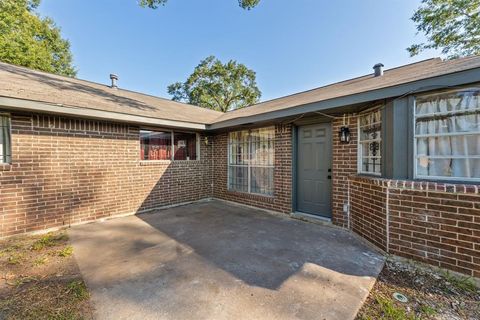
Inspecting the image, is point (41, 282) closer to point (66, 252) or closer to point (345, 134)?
point (66, 252)

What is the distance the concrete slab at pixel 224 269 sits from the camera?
204 cm

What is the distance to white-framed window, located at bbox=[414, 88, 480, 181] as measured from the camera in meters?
2.68

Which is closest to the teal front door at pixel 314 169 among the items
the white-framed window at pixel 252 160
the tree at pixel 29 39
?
the white-framed window at pixel 252 160

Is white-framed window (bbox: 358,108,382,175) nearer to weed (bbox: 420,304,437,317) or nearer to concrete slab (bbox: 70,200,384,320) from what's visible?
concrete slab (bbox: 70,200,384,320)

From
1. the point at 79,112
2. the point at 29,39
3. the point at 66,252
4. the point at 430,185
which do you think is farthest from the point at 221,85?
the point at 430,185

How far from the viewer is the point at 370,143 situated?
392 cm

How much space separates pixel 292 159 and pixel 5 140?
5.86m

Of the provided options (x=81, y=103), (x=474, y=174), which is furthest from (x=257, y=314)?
(x=81, y=103)

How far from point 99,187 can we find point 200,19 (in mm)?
8732

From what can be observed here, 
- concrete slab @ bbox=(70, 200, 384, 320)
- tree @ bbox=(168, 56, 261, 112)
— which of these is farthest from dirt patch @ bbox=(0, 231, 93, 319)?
tree @ bbox=(168, 56, 261, 112)

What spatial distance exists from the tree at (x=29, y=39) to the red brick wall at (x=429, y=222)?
19205 mm

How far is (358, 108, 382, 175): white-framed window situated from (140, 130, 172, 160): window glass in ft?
16.4

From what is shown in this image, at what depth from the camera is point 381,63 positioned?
5.32 m

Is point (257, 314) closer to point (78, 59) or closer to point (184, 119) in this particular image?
point (184, 119)
